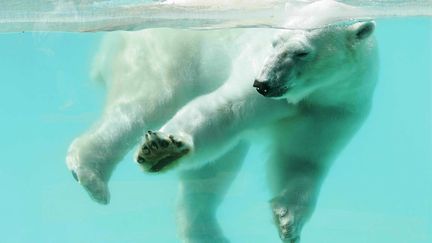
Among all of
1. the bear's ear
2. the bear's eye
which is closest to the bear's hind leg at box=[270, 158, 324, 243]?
the bear's eye

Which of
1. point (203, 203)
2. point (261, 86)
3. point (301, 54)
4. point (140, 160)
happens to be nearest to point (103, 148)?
point (140, 160)

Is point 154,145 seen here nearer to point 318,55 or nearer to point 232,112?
point 232,112

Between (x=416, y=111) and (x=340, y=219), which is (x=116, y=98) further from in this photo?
Result: (x=416, y=111)

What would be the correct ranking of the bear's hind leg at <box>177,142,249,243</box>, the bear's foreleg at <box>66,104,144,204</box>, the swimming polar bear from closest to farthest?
the swimming polar bear, the bear's foreleg at <box>66,104,144,204</box>, the bear's hind leg at <box>177,142,249,243</box>

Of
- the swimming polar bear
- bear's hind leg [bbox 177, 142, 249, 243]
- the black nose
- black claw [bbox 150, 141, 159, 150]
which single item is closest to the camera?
black claw [bbox 150, 141, 159, 150]

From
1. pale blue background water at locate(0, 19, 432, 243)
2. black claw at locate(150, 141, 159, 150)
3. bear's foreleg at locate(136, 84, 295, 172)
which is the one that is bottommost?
pale blue background water at locate(0, 19, 432, 243)

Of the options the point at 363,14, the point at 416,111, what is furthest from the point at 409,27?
the point at 363,14

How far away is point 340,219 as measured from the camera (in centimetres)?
419

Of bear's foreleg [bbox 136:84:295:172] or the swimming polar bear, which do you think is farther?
the swimming polar bear

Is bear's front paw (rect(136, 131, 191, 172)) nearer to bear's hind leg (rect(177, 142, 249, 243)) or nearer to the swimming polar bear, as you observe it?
the swimming polar bear

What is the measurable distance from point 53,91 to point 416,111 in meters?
3.19

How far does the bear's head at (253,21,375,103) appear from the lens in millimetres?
2307

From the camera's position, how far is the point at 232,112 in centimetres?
231

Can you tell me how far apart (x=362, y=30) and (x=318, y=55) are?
22cm
